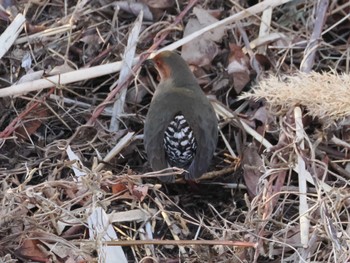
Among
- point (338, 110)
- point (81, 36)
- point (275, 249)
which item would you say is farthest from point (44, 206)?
point (81, 36)

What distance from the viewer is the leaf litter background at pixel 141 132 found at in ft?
11.5

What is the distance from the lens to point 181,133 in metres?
4.14

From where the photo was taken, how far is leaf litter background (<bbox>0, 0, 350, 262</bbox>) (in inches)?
138

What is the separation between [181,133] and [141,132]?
0.45 meters

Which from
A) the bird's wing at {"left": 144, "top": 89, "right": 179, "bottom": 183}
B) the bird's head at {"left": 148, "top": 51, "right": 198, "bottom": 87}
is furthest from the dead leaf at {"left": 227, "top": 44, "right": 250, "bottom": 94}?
the bird's wing at {"left": 144, "top": 89, "right": 179, "bottom": 183}

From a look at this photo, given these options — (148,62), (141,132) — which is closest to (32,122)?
(141,132)

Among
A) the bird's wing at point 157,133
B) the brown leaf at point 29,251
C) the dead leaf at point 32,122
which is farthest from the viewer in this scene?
the dead leaf at point 32,122

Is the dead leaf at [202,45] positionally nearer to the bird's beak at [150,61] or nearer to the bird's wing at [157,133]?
the bird's beak at [150,61]

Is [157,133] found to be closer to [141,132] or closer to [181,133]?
[181,133]

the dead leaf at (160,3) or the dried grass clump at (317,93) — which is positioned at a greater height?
the dried grass clump at (317,93)

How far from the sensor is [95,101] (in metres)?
4.62

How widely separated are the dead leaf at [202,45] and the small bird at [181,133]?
454 mm

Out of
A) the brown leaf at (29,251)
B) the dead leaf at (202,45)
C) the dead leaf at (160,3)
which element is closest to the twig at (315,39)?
the dead leaf at (202,45)

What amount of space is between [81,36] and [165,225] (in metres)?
1.37
